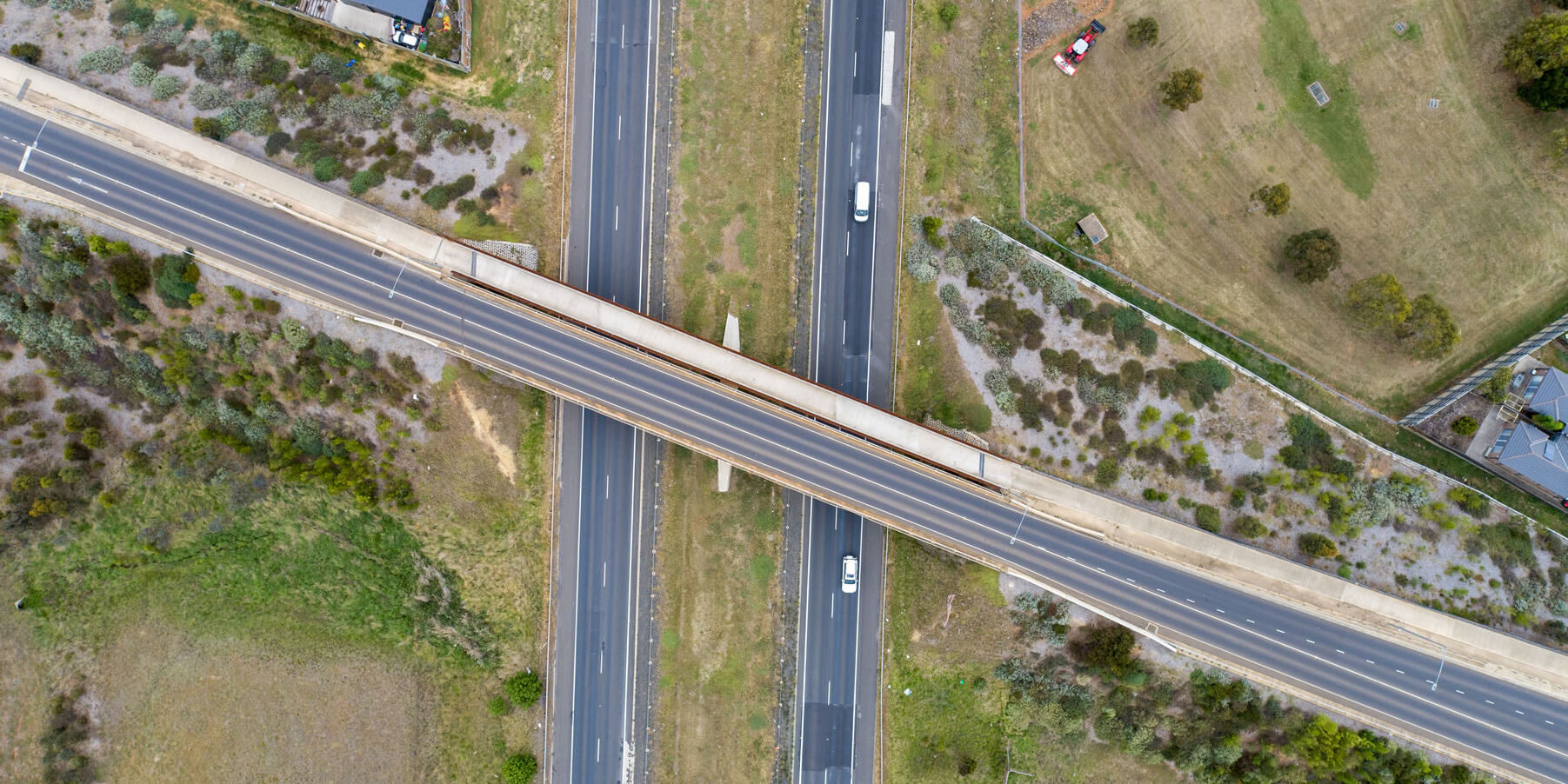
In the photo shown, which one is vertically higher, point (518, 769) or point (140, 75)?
point (140, 75)

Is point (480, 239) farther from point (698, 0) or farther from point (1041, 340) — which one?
point (1041, 340)

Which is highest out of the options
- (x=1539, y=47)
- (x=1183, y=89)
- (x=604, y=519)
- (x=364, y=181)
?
(x=1539, y=47)

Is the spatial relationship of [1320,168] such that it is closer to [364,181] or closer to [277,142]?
[364,181]

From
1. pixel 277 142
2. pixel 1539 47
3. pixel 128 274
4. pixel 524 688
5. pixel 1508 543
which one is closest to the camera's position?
pixel 1539 47

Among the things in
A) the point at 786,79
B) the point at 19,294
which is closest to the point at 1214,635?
the point at 786,79

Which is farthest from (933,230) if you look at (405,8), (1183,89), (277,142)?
(277,142)

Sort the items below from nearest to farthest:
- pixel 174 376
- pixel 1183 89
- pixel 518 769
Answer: pixel 1183 89
pixel 174 376
pixel 518 769

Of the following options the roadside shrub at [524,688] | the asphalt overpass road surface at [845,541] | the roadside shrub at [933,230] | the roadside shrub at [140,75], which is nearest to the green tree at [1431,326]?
the roadside shrub at [933,230]
